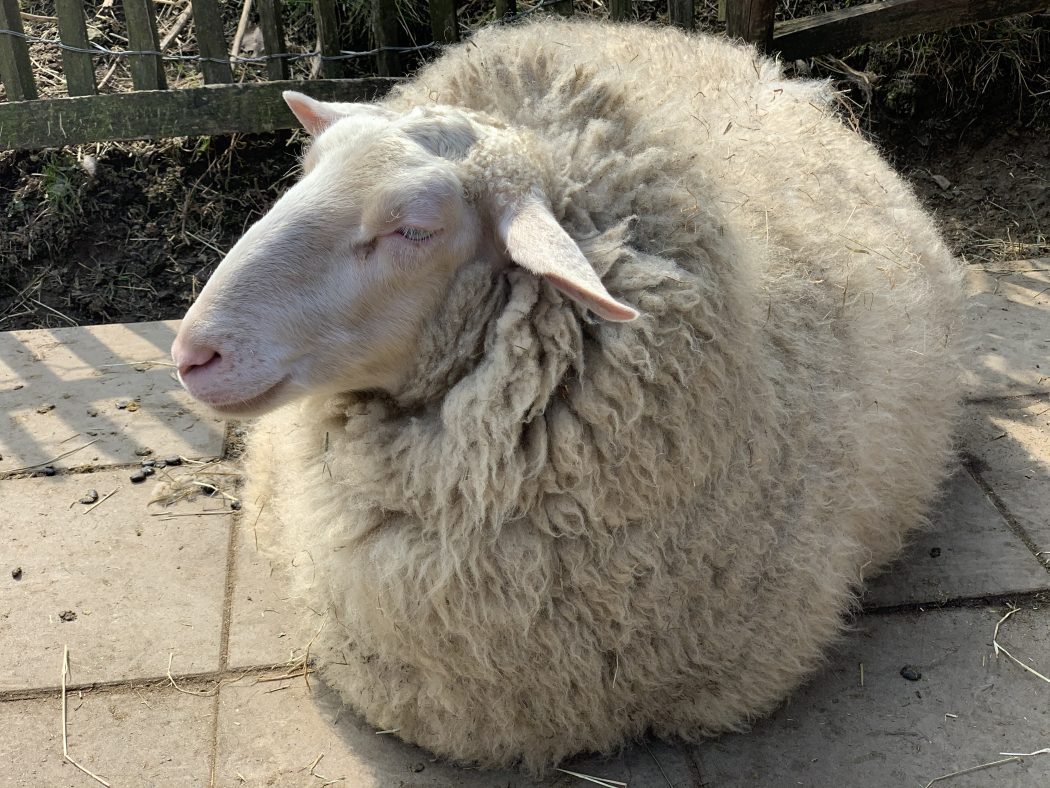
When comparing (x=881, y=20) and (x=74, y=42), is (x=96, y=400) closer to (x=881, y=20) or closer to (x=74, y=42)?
(x=74, y=42)

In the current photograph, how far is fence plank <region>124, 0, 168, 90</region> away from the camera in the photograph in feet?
15.9

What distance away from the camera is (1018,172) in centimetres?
582

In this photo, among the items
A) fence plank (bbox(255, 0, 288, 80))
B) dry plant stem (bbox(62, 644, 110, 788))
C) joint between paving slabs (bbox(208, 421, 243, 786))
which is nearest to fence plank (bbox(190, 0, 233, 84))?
fence plank (bbox(255, 0, 288, 80))

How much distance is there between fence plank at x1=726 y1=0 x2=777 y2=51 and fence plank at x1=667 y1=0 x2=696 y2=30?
0.23 m

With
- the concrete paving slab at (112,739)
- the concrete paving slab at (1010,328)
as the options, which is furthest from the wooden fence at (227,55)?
the concrete paving slab at (112,739)

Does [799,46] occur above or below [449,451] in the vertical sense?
above

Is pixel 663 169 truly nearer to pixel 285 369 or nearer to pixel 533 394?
pixel 533 394

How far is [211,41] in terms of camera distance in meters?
4.91

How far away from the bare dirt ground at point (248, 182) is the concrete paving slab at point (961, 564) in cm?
238

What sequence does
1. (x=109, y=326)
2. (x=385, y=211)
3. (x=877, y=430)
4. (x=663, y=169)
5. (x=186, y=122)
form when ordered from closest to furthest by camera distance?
(x=385, y=211), (x=663, y=169), (x=877, y=430), (x=109, y=326), (x=186, y=122)

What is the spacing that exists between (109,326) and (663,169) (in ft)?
9.58

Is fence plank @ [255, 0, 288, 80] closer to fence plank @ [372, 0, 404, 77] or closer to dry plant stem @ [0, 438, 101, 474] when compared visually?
fence plank @ [372, 0, 404, 77]

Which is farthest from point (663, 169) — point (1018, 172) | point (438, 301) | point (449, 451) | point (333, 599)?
point (1018, 172)

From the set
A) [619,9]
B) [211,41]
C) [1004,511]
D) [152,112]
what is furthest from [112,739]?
[619,9]
